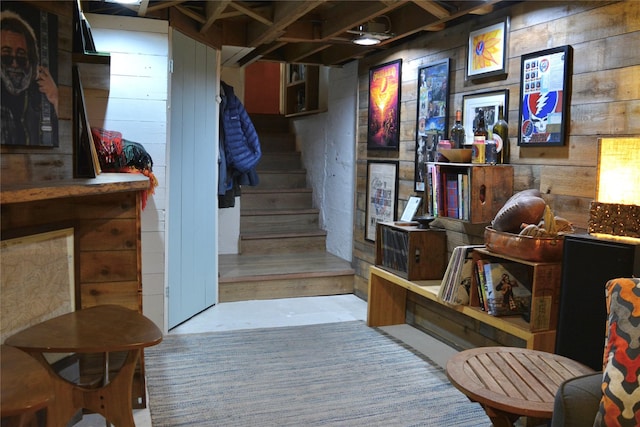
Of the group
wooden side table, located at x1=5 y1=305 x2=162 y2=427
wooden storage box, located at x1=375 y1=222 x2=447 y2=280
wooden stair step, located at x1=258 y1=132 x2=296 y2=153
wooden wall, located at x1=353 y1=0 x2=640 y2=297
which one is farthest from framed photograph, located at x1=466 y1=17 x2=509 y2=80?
wooden stair step, located at x1=258 y1=132 x2=296 y2=153

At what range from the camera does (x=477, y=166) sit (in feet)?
9.71

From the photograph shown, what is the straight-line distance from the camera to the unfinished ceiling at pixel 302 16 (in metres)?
3.12

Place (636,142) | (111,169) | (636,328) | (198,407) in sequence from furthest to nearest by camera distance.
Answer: (111,169), (198,407), (636,142), (636,328)

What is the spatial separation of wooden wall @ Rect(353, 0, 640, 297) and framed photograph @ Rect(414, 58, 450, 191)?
0.19 feet

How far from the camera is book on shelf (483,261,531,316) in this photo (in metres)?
2.74

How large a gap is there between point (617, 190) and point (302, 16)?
2.37 metres

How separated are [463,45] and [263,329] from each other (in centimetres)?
223

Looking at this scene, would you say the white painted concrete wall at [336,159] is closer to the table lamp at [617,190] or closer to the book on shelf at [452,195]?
the book on shelf at [452,195]

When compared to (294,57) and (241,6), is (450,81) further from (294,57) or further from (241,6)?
(294,57)

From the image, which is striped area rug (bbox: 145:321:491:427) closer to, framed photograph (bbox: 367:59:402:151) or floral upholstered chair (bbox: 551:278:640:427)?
floral upholstered chair (bbox: 551:278:640:427)

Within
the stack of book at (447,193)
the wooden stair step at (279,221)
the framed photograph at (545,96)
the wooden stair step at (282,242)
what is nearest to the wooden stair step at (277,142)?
the wooden stair step at (279,221)

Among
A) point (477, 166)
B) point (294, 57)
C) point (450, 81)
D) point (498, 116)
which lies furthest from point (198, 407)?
point (294, 57)

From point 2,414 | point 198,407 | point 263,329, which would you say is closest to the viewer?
point 2,414

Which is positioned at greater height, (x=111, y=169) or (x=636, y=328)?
(x=111, y=169)
